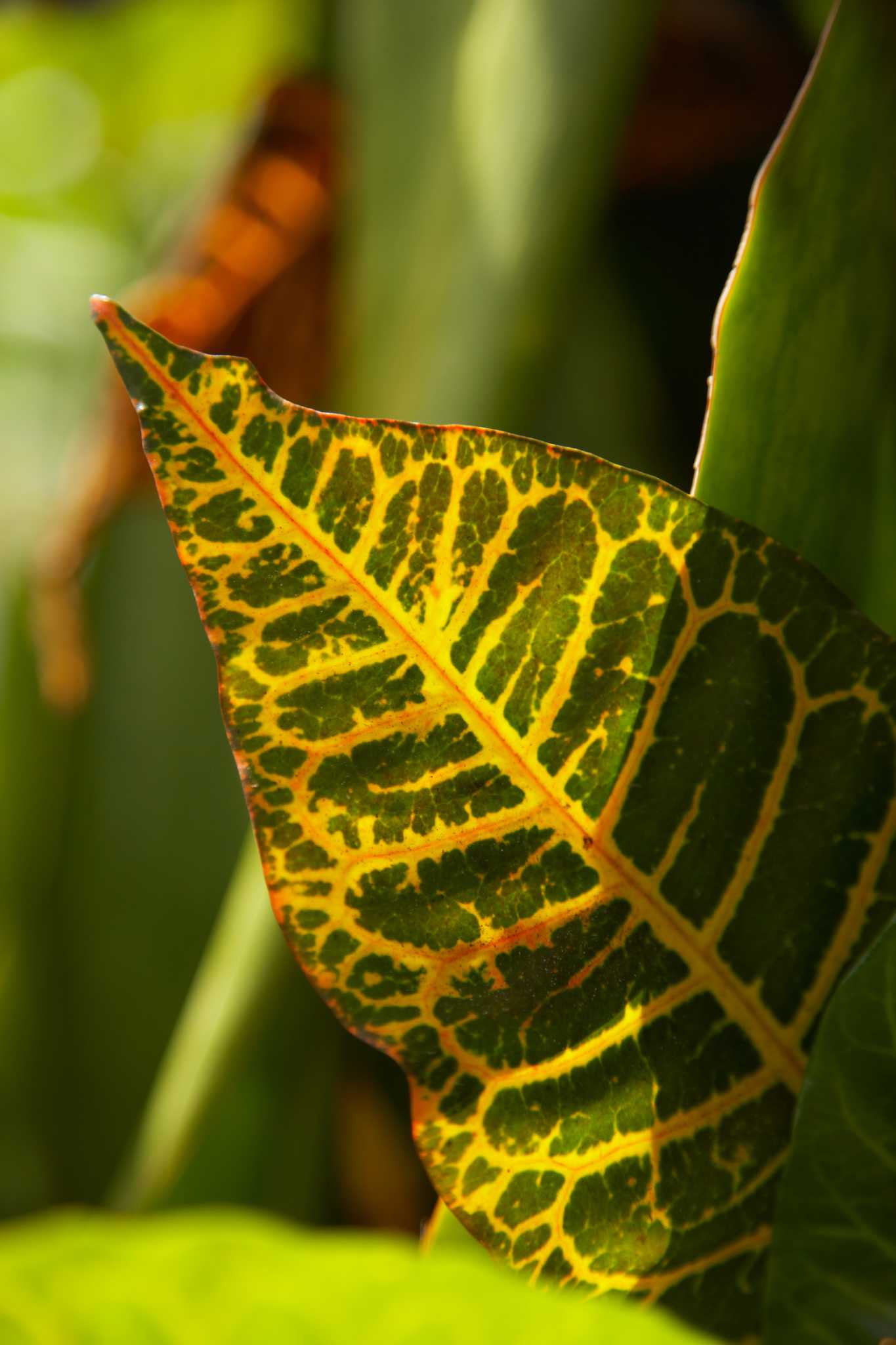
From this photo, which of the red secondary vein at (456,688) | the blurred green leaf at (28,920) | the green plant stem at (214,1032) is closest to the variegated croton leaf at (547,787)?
the red secondary vein at (456,688)

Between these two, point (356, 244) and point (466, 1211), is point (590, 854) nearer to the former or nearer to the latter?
point (466, 1211)

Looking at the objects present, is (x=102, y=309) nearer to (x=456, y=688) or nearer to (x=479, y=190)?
(x=456, y=688)

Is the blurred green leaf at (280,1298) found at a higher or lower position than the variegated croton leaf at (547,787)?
lower

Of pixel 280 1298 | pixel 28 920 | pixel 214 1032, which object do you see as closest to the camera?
pixel 280 1298

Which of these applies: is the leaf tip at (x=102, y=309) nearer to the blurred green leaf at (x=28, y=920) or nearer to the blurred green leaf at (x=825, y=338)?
the blurred green leaf at (x=825, y=338)

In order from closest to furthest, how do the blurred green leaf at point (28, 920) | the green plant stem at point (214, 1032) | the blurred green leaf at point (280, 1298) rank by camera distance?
the blurred green leaf at point (280, 1298) < the green plant stem at point (214, 1032) < the blurred green leaf at point (28, 920)

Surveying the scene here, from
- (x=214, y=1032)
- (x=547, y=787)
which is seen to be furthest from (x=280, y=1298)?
(x=214, y=1032)

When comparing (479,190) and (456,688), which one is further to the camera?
(479,190)
